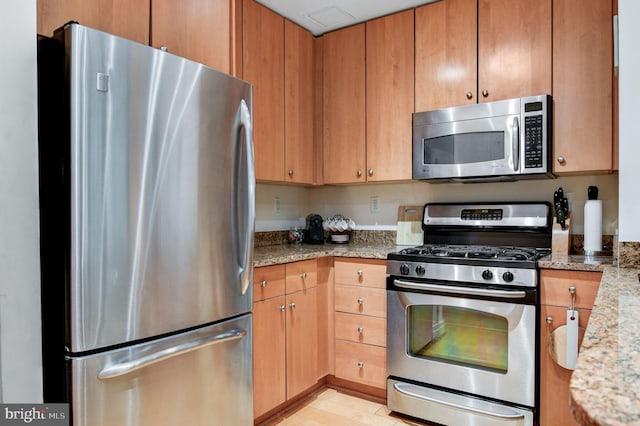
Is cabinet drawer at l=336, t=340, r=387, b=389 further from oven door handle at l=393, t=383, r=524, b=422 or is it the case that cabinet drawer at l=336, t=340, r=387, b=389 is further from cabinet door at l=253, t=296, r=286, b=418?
cabinet door at l=253, t=296, r=286, b=418

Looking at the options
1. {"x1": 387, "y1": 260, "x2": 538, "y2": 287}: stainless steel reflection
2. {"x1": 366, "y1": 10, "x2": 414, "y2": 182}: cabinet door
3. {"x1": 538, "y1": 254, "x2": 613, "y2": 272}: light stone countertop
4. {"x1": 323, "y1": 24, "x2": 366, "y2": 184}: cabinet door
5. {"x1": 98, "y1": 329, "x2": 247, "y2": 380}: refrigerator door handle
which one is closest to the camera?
{"x1": 98, "y1": 329, "x2": 247, "y2": 380}: refrigerator door handle

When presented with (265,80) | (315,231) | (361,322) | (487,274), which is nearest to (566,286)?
(487,274)

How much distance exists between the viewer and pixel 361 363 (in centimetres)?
262

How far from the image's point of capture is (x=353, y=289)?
2.65 meters

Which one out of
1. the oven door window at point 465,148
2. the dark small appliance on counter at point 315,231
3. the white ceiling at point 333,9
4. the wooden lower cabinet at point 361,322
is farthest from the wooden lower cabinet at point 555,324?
the white ceiling at point 333,9

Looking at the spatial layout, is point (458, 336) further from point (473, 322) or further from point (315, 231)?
point (315, 231)

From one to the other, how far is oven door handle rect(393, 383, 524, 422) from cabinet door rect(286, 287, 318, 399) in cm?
53

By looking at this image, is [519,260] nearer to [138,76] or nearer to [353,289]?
[353,289]

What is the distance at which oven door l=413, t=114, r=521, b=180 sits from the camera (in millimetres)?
2309

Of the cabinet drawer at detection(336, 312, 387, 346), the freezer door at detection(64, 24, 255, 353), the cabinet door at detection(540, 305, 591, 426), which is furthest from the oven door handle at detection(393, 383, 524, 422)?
the freezer door at detection(64, 24, 255, 353)

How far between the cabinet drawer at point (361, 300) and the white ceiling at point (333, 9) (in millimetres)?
1783

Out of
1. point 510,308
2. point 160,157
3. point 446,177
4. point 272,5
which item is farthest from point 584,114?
point 160,157

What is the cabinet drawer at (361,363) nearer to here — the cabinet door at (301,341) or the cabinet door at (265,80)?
the cabinet door at (301,341)

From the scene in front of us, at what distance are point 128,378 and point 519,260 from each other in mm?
1796
